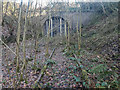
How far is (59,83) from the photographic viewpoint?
5453 millimetres

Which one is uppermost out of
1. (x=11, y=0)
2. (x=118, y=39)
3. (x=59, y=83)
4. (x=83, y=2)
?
(x=83, y=2)

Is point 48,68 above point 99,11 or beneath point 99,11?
beneath

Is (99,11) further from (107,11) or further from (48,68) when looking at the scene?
(48,68)

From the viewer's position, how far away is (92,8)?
2136 centimetres

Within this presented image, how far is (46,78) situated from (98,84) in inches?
105

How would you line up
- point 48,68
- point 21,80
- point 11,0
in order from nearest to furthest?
1. point 21,80
2. point 48,68
3. point 11,0

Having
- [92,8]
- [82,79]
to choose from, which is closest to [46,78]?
[82,79]

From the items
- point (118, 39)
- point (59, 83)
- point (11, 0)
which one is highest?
point (11, 0)

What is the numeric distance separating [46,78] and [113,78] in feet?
11.1

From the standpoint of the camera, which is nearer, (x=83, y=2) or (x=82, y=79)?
(x=82, y=79)

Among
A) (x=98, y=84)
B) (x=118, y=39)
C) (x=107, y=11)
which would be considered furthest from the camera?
(x=107, y=11)

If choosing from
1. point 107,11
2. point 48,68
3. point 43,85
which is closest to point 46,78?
point 43,85

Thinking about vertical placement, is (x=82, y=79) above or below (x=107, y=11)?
below

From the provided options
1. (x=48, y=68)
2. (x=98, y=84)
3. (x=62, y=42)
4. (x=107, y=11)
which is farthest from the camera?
(x=107, y=11)
